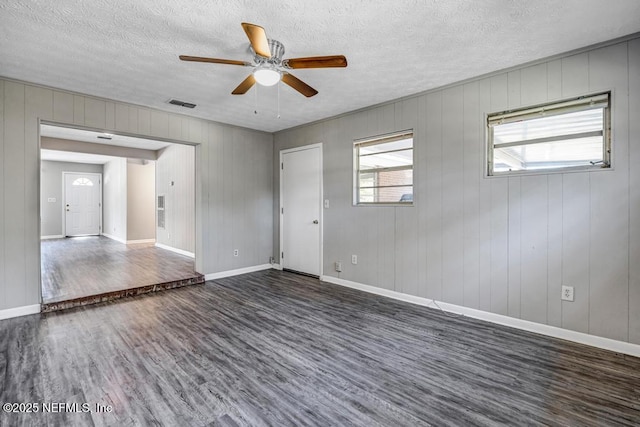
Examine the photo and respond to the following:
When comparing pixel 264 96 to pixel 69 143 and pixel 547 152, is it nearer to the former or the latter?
pixel 547 152

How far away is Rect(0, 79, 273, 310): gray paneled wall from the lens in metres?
3.27

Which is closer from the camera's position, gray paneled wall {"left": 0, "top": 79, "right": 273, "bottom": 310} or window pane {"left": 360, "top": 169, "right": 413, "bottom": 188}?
gray paneled wall {"left": 0, "top": 79, "right": 273, "bottom": 310}

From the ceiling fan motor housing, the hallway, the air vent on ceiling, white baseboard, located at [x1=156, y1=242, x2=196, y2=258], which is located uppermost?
the air vent on ceiling

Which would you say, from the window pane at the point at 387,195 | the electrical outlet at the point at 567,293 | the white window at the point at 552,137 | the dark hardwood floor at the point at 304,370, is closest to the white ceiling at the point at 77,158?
the dark hardwood floor at the point at 304,370

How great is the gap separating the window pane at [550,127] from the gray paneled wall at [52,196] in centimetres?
1189

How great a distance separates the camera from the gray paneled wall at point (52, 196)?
9.28 m

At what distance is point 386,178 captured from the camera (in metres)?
4.15

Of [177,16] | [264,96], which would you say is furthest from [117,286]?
[177,16]

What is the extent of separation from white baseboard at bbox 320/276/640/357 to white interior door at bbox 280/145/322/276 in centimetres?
134

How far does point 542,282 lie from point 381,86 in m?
2.62

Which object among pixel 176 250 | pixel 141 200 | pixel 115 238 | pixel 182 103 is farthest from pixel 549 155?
pixel 115 238

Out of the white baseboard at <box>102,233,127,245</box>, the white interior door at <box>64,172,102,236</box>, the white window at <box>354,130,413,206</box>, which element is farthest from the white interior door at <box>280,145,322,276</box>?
the white interior door at <box>64,172,102,236</box>

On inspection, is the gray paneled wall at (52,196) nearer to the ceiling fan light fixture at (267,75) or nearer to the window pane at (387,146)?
the window pane at (387,146)

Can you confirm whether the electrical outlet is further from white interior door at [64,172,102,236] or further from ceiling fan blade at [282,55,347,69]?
white interior door at [64,172,102,236]
